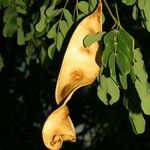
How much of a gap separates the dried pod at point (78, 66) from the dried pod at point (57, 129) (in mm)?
51

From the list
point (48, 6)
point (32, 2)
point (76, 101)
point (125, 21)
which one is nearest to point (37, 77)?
point (76, 101)

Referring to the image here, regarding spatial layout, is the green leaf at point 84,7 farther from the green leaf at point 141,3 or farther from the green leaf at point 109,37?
the green leaf at point 109,37

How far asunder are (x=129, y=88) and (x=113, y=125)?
212cm

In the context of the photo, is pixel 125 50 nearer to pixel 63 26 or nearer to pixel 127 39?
pixel 127 39

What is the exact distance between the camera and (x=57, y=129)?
4.35 ft

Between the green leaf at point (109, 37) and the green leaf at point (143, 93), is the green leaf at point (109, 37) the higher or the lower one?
the higher one

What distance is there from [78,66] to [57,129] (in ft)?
0.60

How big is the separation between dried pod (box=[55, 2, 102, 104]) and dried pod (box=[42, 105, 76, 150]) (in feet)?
0.17

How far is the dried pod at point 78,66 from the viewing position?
1.36 m

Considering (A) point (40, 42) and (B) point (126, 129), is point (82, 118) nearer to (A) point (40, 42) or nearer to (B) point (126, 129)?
(B) point (126, 129)

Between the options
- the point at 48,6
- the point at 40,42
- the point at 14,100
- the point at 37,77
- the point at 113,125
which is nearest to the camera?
the point at 48,6

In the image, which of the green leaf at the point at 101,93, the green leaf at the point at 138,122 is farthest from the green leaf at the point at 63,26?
the green leaf at the point at 138,122

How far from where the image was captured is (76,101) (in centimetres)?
450

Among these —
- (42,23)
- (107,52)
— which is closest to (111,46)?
(107,52)
